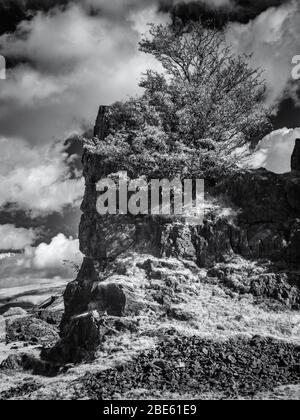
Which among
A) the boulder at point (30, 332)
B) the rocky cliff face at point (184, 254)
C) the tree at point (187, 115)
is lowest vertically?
the boulder at point (30, 332)

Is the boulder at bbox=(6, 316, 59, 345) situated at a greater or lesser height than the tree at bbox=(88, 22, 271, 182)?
lesser

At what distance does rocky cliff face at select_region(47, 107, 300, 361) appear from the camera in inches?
659

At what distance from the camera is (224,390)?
11.6 metres

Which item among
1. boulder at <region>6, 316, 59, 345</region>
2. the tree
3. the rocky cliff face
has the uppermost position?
the tree

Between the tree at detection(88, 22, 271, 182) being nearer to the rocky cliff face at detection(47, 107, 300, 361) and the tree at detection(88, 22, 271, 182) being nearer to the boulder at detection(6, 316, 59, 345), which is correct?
the rocky cliff face at detection(47, 107, 300, 361)

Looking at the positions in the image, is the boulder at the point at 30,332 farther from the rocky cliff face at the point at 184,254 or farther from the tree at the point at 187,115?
the tree at the point at 187,115

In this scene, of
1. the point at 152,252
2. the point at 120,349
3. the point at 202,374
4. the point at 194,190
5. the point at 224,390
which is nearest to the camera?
the point at 224,390

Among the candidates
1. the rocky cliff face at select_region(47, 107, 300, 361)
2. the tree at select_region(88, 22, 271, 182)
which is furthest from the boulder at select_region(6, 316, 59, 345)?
Result: the tree at select_region(88, 22, 271, 182)

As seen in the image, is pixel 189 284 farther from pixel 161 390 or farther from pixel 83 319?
pixel 161 390

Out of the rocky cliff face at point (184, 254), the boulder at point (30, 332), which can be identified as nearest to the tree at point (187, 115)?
the rocky cliff face at point (184, 254)

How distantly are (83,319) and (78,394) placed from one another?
4.92 meters

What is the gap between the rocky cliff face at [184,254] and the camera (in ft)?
55.0

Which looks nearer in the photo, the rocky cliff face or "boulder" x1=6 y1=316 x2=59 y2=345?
the rocky cliff face

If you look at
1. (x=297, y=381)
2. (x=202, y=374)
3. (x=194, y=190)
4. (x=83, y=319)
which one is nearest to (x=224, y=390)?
(x=202, y=374)
